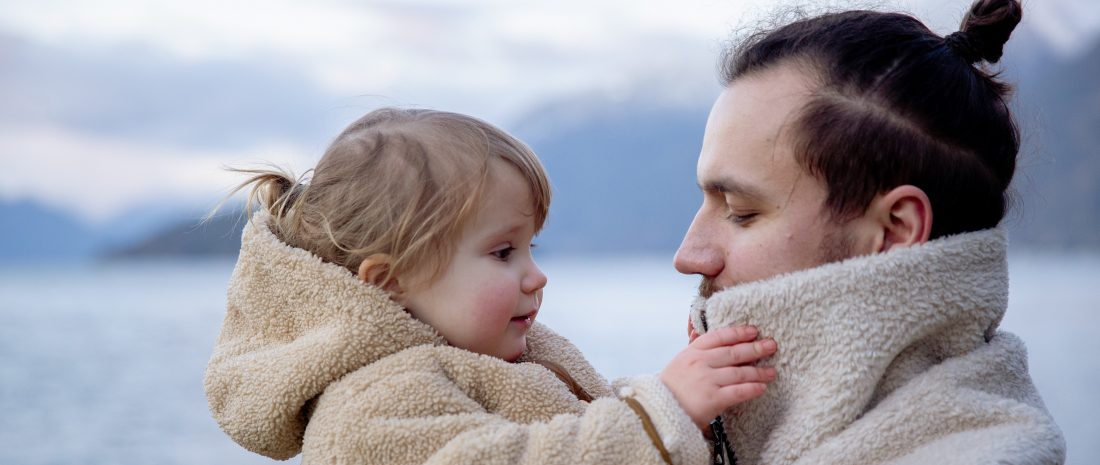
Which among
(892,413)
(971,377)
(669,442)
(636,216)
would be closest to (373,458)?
(669,442)

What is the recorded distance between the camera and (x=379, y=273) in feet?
6.49

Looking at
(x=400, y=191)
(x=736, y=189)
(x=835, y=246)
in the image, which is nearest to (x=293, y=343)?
(x=400, y=191)

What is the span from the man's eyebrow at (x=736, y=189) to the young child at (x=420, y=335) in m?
0.28

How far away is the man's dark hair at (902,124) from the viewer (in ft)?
6.00

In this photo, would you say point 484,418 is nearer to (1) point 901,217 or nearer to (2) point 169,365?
(1) point 901,217

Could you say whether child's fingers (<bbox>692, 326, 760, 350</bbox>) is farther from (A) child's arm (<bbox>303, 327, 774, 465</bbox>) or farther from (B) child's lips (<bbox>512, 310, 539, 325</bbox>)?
(B) child's lips (<bbox>512, 310, 539, 325</bbox>)

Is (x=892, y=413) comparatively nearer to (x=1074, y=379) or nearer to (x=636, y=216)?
(x=1074, y=379)

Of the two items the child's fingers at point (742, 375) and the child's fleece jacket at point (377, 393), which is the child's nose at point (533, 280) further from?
the child's fingers at point (742, 375)

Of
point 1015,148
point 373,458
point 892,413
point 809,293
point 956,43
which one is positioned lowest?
point 373,458

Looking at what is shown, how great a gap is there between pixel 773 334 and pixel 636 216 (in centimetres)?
9596

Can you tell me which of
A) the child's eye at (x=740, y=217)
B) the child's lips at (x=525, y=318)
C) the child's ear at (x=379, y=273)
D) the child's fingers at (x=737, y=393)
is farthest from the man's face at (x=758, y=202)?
the child's ear at (x=379, y=273)

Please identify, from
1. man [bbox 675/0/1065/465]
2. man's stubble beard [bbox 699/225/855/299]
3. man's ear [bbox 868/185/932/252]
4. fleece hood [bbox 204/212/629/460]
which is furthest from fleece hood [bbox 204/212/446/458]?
man's ear [bbox 868/185/932/252]

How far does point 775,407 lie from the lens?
1.78m

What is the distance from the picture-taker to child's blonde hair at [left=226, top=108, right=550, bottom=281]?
1.95 meters
